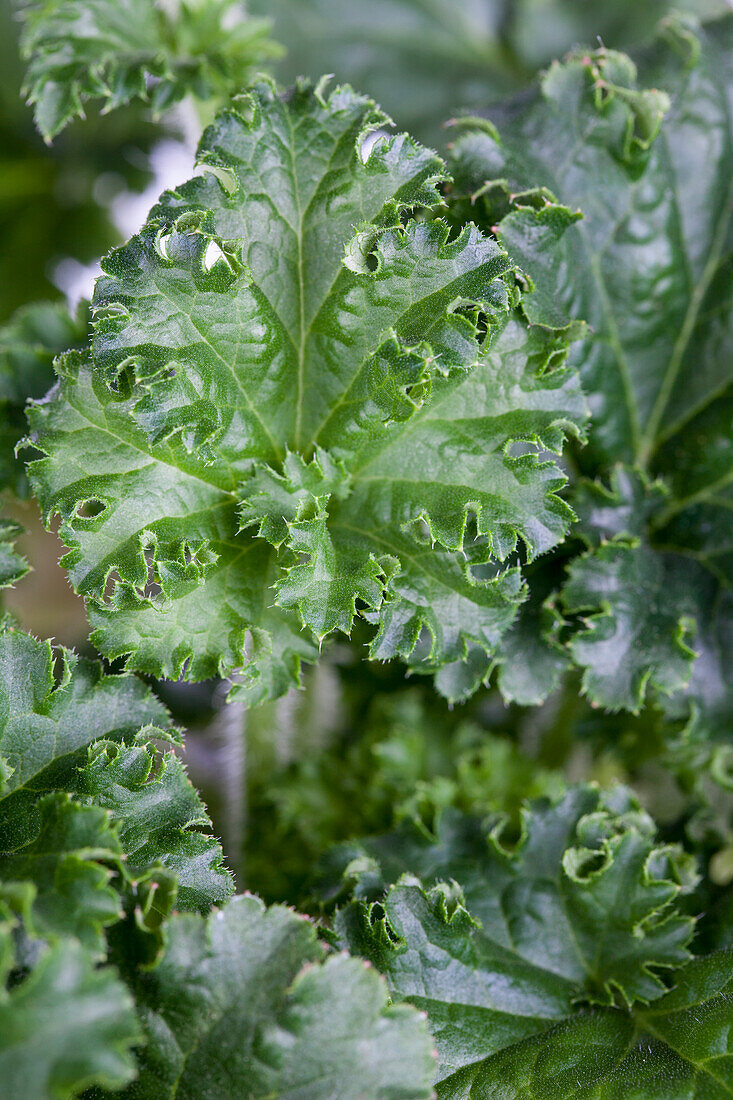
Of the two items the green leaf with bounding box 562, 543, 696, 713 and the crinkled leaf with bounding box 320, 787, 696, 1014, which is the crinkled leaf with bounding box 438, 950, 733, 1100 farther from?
the green leaf with bounding box 562, 543, 696, 713

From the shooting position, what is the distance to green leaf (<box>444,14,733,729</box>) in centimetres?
116

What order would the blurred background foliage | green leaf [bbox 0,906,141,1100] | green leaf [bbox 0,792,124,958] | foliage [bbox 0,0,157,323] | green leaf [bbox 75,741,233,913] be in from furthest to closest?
foliage [bbox 0,0,157,323], the blurred background foliage, green leaf [bbox 75,741,233,913], green leaf [bbox 0,792,124,958], green leaf [bbox 0,906,141,1100]

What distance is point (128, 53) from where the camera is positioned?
126 centimetres

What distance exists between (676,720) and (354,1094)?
2.22ft

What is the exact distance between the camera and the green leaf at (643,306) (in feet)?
3.81

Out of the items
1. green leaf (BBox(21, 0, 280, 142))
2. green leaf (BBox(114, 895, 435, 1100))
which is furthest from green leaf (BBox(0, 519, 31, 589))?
green leaf (BBox(21, 0, 280, 142))

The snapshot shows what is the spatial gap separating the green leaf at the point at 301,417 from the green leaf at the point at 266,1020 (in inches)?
9.9

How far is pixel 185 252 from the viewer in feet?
3.07

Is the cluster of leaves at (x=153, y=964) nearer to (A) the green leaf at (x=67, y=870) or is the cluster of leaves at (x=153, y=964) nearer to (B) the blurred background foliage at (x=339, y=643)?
(A) the green leaf at (x=67, y=870)

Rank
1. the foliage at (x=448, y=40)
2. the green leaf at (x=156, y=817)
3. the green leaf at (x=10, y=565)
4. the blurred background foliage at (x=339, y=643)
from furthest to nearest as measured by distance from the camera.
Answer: the foliage at (x=448, y=40) < the blurred background foliage at (x=339, y=643) < the green leaf at (x=10, y=565) < the green leaf at (x=156, y=817)

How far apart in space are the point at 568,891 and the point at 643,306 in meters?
0.74

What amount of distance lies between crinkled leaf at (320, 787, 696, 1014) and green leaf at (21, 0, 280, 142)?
94 centimetres

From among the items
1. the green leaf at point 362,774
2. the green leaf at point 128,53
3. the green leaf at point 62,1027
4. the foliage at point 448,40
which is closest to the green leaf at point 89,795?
the green leaf at point 62,1027

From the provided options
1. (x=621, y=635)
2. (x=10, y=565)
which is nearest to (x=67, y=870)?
(x=10, y=565)
